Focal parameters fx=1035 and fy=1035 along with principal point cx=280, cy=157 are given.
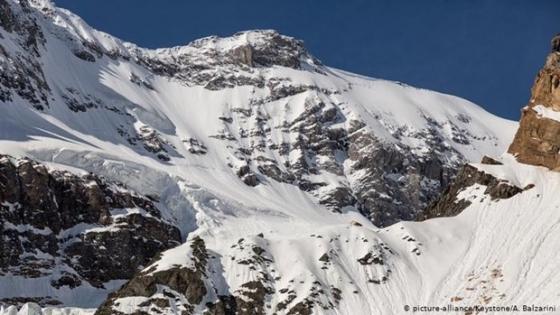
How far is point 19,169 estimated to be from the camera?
19450cm

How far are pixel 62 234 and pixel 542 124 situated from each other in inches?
3476

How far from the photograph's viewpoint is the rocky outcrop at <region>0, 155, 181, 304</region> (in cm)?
17738

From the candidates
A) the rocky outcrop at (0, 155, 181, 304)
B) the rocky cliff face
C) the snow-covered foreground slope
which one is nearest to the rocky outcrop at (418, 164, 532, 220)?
the snow-covered foreground slope

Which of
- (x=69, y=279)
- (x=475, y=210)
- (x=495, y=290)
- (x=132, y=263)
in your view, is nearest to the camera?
(x=495, y=290)

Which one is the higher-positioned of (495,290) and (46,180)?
(46,180)

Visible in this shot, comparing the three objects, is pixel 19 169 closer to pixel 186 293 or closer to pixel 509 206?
pixel 186 293

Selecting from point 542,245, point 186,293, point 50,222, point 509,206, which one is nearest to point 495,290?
point 542,245

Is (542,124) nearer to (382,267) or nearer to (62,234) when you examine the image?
(382,267)

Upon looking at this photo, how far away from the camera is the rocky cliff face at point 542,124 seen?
571ft

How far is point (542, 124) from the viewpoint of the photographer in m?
179

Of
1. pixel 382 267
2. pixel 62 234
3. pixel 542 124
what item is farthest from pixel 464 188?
pixel 62 234

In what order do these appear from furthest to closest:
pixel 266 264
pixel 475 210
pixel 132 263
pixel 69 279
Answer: pixel 132 263
pixel 69 279
pixel 475 210
pixel 266 264

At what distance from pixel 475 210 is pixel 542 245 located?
23751 mm

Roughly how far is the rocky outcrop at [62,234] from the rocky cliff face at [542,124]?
229 feet
